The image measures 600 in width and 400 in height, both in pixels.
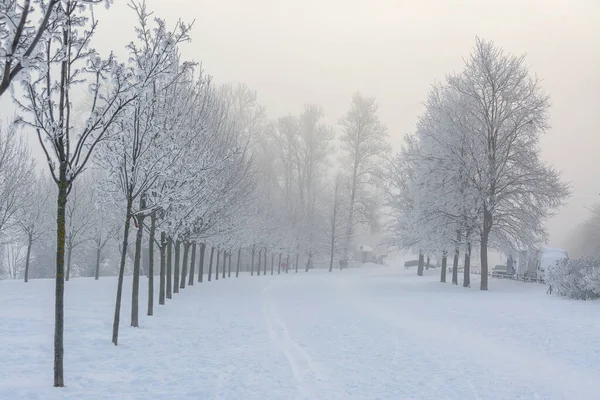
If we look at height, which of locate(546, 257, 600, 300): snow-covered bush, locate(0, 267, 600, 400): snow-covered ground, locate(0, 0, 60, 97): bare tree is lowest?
locate(0, 267, 600, 400): snow-covered ground

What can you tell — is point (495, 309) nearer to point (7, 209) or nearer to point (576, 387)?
point (576, 387)

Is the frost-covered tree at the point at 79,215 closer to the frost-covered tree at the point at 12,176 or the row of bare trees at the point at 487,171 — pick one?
the frost-covered tree at the point at 12,176

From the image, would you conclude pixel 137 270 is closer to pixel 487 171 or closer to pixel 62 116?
pixel 62 116

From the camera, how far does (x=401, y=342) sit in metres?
11.9

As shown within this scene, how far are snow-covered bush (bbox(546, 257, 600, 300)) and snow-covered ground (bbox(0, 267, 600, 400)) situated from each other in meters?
1.17

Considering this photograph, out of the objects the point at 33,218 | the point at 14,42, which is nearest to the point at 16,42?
the point at 14,42

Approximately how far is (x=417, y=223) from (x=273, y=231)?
19422mm

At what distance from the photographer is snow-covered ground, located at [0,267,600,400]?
738 centimetres

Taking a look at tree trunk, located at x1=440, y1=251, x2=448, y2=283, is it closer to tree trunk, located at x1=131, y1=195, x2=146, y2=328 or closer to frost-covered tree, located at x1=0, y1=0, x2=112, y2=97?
tree trunk, located at x1=131, y1=195, x2=146, y2=328

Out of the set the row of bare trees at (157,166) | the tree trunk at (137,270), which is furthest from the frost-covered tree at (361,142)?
the tree trunk at (137,270)

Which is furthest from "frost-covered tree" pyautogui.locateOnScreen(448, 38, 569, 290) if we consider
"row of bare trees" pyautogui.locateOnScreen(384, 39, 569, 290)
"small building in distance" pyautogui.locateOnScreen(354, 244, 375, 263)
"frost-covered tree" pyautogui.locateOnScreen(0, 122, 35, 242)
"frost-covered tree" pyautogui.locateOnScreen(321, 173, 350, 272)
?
"small building in distance" pyautogui.locateOnScreen(354, 244, 375, 263)

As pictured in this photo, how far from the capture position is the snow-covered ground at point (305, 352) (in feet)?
24.2

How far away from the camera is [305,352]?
10.4 m

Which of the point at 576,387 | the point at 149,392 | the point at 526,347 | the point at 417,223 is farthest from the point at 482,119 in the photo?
the point at 149,392
